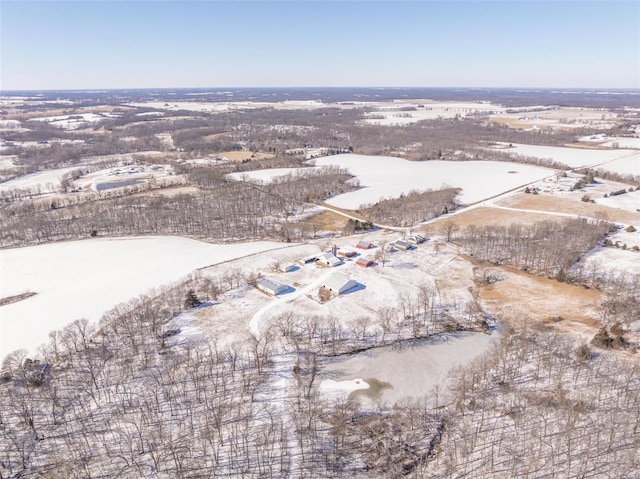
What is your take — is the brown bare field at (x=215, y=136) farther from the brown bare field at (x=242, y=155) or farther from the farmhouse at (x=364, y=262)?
the farmhouse at (x=364, y=262)

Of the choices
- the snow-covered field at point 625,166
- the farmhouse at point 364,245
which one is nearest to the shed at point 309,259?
the farmhouse at point 364,245

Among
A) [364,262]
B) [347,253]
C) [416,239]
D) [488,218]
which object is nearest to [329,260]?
[347,253]

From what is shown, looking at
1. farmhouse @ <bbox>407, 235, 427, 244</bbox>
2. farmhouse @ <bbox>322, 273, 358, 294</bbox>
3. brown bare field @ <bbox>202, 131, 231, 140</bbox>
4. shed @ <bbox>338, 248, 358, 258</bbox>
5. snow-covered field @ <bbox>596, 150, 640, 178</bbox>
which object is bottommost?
farmhouse @ <bbox>322, 273, 358, 294</bbox>

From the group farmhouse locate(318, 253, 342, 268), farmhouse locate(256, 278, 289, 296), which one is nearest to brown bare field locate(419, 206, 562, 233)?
farmhouse locate(318, 253, 342, 268)

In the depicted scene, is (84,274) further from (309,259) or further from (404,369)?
(404,369)

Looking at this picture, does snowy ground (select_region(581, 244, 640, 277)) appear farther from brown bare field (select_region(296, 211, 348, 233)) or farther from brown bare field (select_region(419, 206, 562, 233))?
brown bare field (select_region(296, 211, 348, 233))

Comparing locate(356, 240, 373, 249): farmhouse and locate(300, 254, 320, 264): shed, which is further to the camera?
locate(356, 240, 373, 249): farmhouse

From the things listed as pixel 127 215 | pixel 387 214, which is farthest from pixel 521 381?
pixel 127 215
